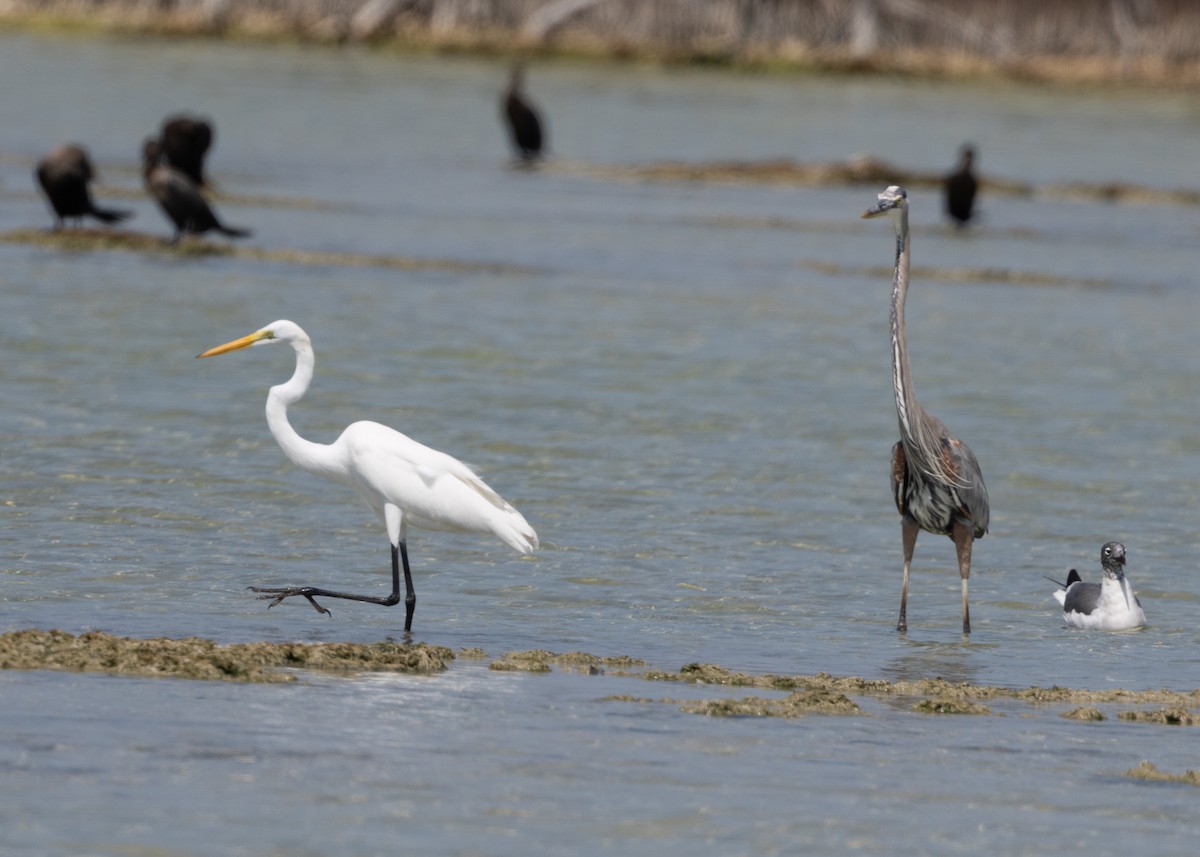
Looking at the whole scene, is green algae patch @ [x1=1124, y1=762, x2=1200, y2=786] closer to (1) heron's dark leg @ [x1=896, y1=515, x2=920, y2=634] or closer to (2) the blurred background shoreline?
(1) heron's dark leg @ [x1=896, y1=515, x2=920, y2=634]

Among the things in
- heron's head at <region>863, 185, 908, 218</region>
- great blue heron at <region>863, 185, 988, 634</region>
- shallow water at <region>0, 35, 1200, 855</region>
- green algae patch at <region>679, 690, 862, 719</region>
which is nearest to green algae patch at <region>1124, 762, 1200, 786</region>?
shallow water at <region>0, 35, 1200, 855</region>

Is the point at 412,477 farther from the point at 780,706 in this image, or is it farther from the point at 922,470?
the point at 922,470

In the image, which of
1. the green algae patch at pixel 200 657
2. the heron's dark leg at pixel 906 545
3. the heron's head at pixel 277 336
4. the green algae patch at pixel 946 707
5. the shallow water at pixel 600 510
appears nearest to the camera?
the shallow water at pixel 600 510

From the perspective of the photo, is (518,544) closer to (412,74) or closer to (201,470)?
(201,470)

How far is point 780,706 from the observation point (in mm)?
6781

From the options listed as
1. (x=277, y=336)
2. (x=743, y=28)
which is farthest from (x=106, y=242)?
(x=743, y=28)

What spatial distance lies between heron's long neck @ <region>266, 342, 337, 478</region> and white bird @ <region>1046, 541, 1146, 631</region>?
3146 mm

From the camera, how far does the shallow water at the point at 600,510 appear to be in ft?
18.5

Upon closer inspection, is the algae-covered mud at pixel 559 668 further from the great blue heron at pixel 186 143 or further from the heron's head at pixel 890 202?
the great blue heron at pixel 186 143

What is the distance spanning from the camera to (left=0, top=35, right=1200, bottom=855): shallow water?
222 inches

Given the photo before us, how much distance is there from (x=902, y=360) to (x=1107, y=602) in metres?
1.33

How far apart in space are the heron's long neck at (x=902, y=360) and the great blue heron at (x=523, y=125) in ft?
73.1

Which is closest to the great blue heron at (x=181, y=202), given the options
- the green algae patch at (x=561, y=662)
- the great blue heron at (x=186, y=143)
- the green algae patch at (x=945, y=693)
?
the great blue heron at (x=186, y=143)

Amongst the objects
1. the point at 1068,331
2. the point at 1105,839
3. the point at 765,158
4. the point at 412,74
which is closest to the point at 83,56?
the point at 412,74
